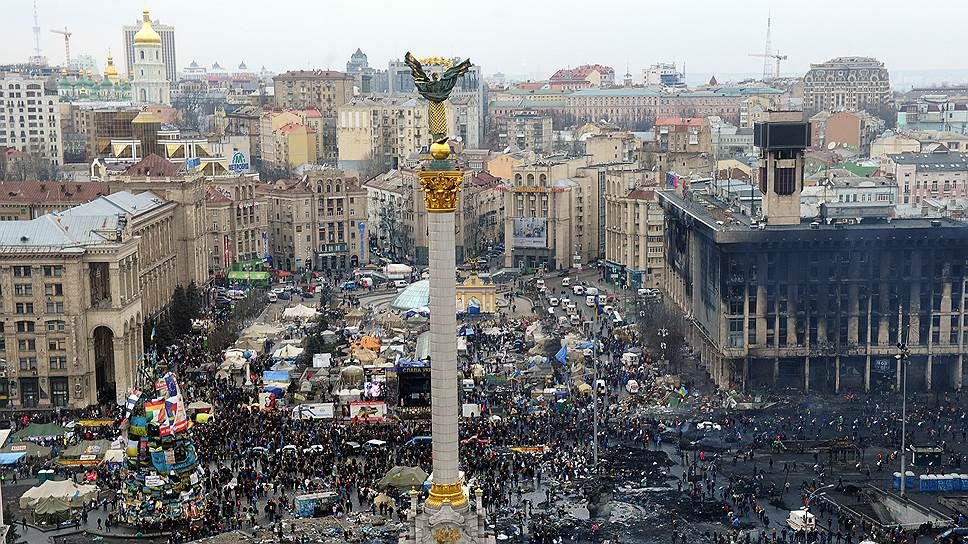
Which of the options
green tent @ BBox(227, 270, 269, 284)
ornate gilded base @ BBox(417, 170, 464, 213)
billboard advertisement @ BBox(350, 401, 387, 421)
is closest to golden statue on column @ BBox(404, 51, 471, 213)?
ornate gilded base @ BBox(417, 170, 464, 213)

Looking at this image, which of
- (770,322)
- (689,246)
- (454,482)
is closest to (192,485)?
(454,482)

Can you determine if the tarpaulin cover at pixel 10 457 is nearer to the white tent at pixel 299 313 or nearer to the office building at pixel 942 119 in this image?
the white tent at pixel 299 313

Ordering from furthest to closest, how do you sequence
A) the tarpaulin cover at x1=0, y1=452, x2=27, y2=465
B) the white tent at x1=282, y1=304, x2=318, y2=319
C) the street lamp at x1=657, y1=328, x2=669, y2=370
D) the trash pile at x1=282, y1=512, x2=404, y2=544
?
the white tent at x1=282, y1=304, x2=318, y2=319
the street lamp at x1=657, y1=328, x2=669, y2=370
the tarpaulin cover at x1=0, y1=452, x2=27, y2=465
the trash pile at x1=282, y1=512, x2=404, y2=544

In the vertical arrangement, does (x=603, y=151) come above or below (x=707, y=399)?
above

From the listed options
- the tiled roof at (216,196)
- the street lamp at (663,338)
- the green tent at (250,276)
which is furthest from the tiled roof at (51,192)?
the street lamp at (663,338)

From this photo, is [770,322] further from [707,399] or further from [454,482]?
[454,482]

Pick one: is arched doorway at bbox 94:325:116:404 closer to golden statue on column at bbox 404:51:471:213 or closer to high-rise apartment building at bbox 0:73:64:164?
golden statue on column at bbox 404:51:471:213
